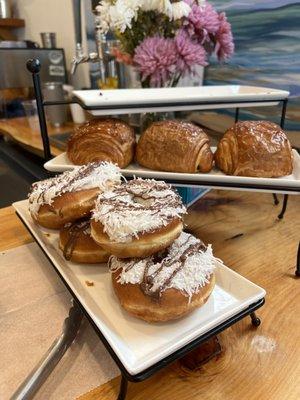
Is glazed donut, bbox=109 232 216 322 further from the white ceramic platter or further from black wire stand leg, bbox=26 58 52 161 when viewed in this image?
black wire stand leg, bbox=26 58 52 161

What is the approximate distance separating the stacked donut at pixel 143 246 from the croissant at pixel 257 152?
8.4 inches

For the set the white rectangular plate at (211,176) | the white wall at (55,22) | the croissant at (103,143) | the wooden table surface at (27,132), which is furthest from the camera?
the white wall at (55,22)

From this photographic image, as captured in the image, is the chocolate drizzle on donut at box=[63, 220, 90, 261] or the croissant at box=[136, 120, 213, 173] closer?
the chocolate drizzle on donut at box=[63, 220, 90, 261]

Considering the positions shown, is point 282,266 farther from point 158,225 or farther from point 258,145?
point 158,225

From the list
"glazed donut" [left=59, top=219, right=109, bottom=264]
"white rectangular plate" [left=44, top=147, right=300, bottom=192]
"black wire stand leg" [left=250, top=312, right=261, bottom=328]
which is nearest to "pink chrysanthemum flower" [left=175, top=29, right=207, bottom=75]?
"white rectangular plate" [left=44, top=147, right=300, bottom=192]

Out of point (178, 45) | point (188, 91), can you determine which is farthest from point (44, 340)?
point (178, 45)

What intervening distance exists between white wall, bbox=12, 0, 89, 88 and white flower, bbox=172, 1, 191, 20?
47.7 inches

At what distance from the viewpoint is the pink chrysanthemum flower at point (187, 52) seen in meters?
0.89

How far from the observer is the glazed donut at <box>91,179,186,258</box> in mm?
422

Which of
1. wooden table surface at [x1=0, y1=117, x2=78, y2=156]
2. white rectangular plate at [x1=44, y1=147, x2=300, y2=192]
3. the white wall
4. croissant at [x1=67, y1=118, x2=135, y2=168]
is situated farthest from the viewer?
the white wall

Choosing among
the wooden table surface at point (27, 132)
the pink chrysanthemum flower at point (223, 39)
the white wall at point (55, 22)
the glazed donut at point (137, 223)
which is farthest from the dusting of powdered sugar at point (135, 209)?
the white wall at point (55, 22)

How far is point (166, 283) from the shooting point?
0.40m

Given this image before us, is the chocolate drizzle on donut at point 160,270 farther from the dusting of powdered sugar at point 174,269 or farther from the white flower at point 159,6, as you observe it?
the white flower at point 159,6

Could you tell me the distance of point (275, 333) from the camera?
1.63 feet
